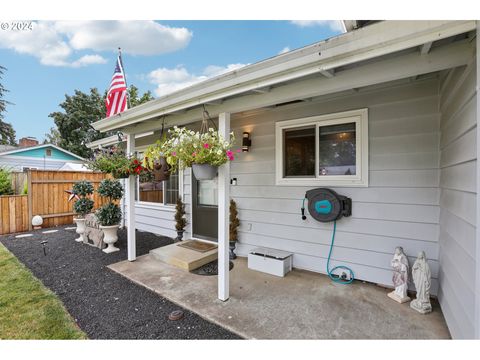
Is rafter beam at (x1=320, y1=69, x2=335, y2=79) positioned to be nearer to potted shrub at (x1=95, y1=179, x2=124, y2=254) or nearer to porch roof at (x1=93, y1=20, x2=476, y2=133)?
porch roof at (x1=93, y1=20, x2=476, y2=133)

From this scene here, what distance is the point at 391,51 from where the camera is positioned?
1.49 m

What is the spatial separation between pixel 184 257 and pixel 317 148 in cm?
269

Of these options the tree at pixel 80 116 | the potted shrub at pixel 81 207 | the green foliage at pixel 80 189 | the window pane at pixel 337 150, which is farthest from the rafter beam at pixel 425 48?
the tree at pixel 80 116

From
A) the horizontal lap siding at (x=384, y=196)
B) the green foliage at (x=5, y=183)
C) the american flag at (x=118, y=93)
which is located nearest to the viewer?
the horizontal lap siding at (x=384, y=196)

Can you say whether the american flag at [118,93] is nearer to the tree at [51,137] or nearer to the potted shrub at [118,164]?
the potted shrub at [118,164]

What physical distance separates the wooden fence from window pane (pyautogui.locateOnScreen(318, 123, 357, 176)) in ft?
24.4

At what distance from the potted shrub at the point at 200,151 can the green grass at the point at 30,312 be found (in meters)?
1.83

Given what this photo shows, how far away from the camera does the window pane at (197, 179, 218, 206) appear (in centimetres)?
446

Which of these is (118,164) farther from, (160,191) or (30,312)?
(160,191)

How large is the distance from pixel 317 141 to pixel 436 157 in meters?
1.34

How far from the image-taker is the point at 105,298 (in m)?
2.64

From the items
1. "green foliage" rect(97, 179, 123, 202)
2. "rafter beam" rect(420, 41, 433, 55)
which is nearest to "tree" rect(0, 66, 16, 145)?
"green foliage" rect(97, 179, 123, 202)

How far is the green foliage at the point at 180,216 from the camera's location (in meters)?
4.78
